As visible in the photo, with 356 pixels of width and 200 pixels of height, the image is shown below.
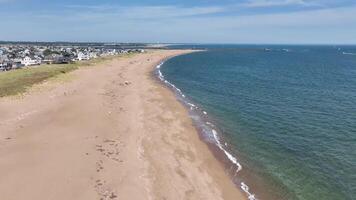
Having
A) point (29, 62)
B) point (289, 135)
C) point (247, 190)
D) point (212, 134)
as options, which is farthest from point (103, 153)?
point (29, 62)

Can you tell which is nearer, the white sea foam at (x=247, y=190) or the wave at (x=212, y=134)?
the white sea foam at (x=247, y=190)

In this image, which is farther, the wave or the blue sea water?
the blue sea water

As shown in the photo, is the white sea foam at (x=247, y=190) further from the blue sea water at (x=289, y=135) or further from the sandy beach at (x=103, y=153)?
the sandy beach at (x=103, y=153)

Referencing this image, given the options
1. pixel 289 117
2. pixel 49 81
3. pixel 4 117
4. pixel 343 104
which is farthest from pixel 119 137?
pixel 49 81

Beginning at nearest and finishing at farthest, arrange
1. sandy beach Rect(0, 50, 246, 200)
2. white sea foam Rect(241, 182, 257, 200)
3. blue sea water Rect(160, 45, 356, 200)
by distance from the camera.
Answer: sandy beach Rect(0, 50, 246, 200), white sea foam Rect(241, 182, 257, 200), blue sea water Rect(160, 45, 356, 200)

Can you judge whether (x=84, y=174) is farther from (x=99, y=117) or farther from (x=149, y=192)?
(x=99, y=117)

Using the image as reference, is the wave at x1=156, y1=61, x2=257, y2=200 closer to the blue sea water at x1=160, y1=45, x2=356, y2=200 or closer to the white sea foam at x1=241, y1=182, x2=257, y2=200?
the white sea foam at x1=241, y1=182, x2=257, y2=200

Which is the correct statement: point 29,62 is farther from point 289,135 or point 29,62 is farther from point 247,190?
point 247,190

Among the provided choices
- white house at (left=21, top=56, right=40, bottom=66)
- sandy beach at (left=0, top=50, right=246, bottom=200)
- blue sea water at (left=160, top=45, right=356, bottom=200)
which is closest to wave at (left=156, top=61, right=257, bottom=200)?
blue sea water at (left=160, top=45, right=356, bottom=200)

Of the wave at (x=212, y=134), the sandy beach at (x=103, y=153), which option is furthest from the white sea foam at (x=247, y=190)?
the sandy beach at (x=103, y=153)
